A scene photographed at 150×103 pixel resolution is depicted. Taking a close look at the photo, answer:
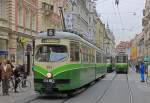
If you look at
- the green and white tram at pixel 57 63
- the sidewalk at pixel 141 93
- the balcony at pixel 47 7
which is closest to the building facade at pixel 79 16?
the balcony at pixel 47 7

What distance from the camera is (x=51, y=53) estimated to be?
21703mm

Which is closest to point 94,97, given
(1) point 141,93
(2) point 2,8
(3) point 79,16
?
(1) point 141,93

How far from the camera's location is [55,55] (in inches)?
853

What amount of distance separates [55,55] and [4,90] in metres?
3.35

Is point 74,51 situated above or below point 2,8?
below

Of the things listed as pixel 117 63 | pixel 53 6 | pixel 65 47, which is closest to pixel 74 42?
pixel 65 47

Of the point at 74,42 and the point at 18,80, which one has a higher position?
the point at 74,42

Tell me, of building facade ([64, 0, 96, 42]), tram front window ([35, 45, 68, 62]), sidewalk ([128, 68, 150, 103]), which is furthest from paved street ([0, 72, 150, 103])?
building facade ([64, 0, 96, 42])

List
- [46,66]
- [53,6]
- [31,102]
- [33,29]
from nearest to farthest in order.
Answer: [31,102], [46,66], [33,29], [53,6]

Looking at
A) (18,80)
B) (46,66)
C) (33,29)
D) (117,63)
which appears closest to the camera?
(46,66)

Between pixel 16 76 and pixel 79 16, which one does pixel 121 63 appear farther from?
pixel 16 76

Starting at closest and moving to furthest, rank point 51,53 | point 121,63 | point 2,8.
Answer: point 51,53, point 2,8, point 121,63

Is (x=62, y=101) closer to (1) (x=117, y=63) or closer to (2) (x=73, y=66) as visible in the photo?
(2) (x=73, y=66)

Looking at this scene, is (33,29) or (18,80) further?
(33,29)
